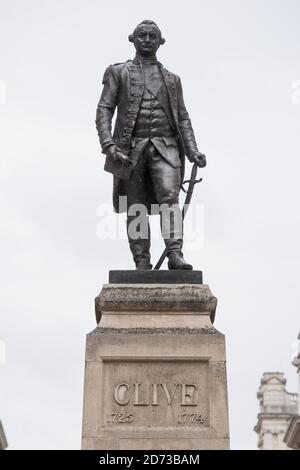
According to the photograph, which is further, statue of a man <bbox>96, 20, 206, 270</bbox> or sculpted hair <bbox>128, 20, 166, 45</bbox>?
sculpted hair <bbox>128, 20, 166, 45</bbox>

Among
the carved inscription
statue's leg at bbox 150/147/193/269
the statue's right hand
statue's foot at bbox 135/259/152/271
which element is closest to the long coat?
the statue's right hand

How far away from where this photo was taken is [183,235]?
1202 cm

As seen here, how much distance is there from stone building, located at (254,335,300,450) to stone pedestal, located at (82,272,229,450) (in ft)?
244

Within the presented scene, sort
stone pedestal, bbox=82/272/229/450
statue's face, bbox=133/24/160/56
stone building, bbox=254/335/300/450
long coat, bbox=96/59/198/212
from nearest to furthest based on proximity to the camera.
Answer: stone pedestal, bbox=82/272/229/450 < long coat, bbox=96/59/198/212 < statue's face, bbox=133/24/160/56 < stone building, bbox=254/335/300/450

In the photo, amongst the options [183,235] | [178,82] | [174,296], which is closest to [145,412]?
[174,296]

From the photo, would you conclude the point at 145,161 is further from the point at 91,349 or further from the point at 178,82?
the point at 91,349

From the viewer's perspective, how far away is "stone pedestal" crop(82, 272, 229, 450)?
410 inches

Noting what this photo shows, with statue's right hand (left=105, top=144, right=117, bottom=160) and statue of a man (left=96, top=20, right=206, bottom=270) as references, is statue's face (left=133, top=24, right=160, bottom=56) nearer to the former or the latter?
statue of a man (left=96, top=20, right=206, bottom=270)

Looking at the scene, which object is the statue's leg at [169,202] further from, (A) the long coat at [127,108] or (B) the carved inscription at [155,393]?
(B) the carved inscription at [155,393]

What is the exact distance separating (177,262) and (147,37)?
2958mm

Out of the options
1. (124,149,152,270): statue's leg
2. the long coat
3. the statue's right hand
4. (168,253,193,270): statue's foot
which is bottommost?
(168,253,193,270): statue's foot

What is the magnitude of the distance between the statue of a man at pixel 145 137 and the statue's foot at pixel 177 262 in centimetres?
13

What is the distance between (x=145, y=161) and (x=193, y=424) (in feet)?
11.3
